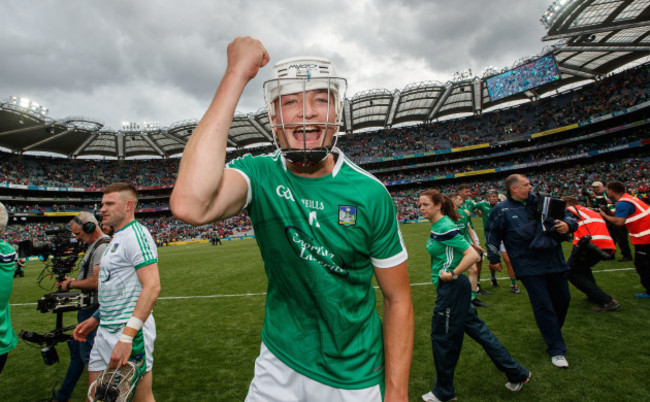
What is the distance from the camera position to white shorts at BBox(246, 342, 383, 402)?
1.44 meters

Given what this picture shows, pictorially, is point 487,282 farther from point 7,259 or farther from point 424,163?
point 424,163

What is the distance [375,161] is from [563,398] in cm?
5176

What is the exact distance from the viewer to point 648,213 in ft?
20.9

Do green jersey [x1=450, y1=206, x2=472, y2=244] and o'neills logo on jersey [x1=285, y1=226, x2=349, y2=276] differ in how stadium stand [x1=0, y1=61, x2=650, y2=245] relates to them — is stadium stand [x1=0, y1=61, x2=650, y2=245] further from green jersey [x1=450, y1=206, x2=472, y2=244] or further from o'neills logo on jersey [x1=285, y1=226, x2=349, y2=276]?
o'neills logo on jersey [x1=285, y1=226, x2=349, y2=276]

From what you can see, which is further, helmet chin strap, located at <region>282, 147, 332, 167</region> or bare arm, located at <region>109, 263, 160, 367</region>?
bare arm, located at <region>109, 263, 160, 367</region>

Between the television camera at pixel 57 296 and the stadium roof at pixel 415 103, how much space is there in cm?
2213

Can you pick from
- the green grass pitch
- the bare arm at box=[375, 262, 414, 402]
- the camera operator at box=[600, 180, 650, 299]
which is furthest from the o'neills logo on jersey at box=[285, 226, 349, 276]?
the camera operator at box=[600, 180, 650, 299]

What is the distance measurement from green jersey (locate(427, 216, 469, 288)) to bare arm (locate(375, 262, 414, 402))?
2807 mm

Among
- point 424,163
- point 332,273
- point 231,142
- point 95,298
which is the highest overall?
point 231,142

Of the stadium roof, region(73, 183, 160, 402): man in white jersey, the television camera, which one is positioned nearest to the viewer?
region(73, 183, 160, 402): man in white jersey

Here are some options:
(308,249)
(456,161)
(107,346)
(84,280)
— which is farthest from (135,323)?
(456,161)

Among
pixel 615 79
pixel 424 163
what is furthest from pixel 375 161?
pixel 615 79

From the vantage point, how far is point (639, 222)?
6.34 metres

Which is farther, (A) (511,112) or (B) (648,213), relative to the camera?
(A) (511,112)
